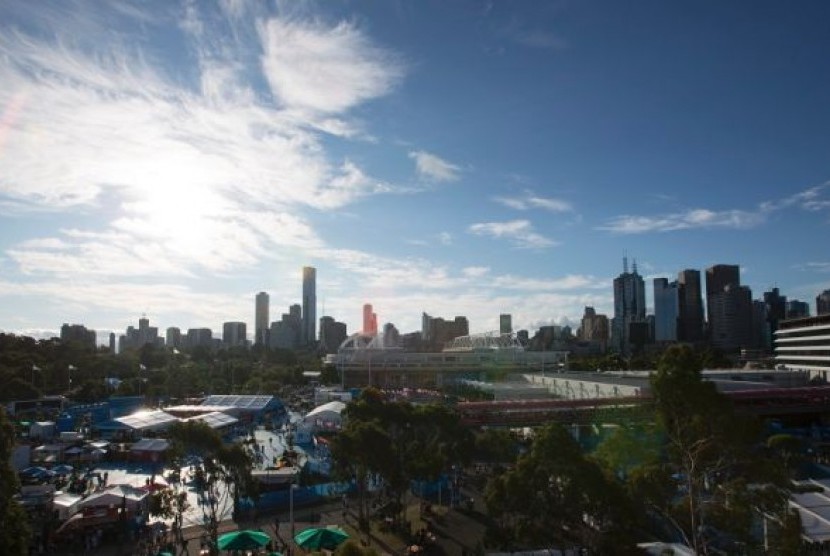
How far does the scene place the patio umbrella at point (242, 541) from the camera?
21.7 m

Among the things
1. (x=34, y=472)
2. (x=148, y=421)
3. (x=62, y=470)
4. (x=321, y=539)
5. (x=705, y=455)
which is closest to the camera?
(x=705, y=455)

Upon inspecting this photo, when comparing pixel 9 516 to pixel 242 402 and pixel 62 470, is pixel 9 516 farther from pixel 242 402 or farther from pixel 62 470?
pixel 242 402

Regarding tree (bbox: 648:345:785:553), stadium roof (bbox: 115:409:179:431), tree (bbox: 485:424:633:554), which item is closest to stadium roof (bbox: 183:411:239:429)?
stadium roof (bbox: 115:409:179:431)

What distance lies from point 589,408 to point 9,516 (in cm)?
3762

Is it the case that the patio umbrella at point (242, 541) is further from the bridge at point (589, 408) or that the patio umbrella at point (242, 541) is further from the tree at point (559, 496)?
the bridge at point (589, 408)

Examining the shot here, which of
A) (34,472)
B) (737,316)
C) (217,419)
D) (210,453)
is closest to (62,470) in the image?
(34,472)

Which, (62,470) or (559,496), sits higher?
(559,496)

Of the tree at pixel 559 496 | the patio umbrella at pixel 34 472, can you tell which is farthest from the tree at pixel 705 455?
the patio umbrella at pixel 34 472

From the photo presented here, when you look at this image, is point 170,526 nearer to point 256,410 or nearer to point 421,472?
point 421,472

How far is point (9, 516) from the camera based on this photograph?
15461 millimetres

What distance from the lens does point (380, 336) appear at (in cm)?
14412

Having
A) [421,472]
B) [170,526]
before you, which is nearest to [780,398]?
[421,472]

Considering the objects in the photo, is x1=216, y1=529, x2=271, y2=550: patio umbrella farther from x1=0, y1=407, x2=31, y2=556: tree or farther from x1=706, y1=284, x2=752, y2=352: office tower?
x1=706, y1=284, x2=752, y2=352: office tower

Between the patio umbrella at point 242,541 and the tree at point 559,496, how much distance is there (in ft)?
29.6
